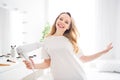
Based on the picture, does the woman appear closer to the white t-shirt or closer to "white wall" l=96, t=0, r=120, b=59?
the white t-shirt

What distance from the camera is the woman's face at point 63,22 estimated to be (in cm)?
119

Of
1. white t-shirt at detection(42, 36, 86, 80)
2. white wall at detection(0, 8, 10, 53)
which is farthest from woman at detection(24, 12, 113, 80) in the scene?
white wall at detection(0, 8, 10, 53)

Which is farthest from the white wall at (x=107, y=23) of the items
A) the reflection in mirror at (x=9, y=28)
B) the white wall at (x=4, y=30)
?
the white wall at (x=4, y=30)

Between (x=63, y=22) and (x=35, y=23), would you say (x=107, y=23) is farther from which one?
(x=63, y=22)

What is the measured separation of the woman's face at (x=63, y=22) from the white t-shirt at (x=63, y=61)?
0.09m

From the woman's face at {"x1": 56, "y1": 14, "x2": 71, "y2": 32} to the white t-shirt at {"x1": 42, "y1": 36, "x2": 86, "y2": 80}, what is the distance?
0.09 metres

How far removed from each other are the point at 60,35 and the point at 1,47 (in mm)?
2008

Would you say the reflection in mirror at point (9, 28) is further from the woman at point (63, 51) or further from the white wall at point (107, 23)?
the woman at point (63, 51)

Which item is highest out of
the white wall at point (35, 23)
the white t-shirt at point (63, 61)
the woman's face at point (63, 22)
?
the woman's face at point (63, 22)

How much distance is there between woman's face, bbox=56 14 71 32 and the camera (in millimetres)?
1187

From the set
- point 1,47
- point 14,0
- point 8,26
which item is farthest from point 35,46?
point 14,0

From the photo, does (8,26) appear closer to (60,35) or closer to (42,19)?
(42,19)

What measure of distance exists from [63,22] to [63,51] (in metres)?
0.19

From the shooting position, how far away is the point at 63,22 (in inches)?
46.8
